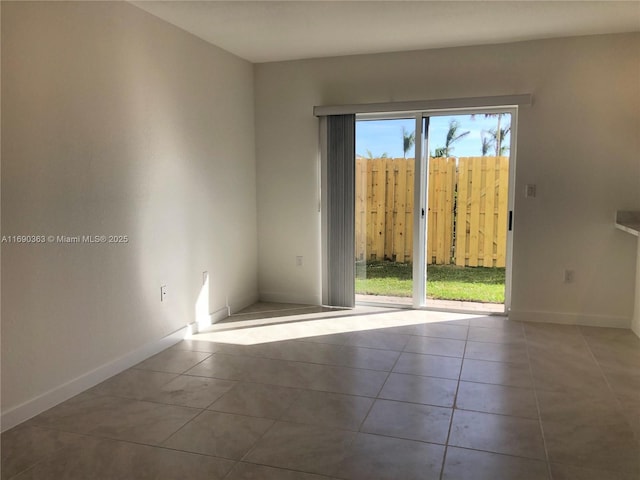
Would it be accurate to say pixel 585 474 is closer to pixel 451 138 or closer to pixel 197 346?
pixel 197 346

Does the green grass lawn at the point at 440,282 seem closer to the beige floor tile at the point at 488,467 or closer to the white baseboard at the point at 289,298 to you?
the white baseboard at the point at 289,298

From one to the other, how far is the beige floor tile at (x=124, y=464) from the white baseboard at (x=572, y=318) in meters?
3.10

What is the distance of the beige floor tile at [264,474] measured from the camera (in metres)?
2.12

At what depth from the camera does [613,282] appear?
419cm

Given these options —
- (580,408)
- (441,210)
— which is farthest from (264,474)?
(441,210)

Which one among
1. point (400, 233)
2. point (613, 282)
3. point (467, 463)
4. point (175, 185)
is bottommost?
point (467, 463)

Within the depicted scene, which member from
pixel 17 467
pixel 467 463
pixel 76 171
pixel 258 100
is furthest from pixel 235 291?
pixel 467 463

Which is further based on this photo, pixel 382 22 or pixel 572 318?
pixel 572 318

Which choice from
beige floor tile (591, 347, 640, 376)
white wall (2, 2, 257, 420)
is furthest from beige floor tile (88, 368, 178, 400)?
beige floor tile (591, 347, 640, 376)

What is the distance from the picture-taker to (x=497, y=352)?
362 cm

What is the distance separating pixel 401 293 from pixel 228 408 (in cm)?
254

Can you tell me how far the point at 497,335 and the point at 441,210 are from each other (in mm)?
1274

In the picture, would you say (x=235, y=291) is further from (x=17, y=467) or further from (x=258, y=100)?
(x=17, y=467)

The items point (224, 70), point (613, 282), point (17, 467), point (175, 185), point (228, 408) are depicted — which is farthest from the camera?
point (224, 70)
